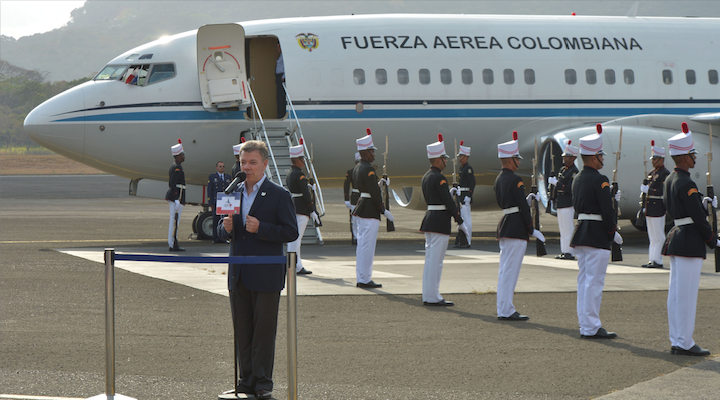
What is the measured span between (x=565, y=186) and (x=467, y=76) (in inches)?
150

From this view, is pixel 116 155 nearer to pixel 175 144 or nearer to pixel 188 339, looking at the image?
pixel 175 144

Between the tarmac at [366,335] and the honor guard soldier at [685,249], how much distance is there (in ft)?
0.69

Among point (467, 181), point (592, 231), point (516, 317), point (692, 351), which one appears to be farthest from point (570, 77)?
point (692, 351)

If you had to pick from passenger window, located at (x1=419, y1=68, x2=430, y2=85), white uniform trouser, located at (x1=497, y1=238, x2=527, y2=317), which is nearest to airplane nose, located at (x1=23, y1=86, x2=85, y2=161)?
passenger window, located at (x1=419, y1=68, x2=430, y2=85)

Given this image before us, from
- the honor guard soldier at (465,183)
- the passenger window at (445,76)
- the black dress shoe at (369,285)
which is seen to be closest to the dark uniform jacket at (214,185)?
the honor guard soldier at (465,183)

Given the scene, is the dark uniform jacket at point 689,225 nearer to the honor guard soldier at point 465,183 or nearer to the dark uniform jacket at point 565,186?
the dark uniform jacket at point 565,186

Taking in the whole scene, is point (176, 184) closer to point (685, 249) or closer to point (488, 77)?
point (488, 77)

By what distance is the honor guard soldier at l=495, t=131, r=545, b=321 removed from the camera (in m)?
8.17

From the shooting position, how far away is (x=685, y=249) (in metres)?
6.80

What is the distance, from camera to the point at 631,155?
1547 centimetres

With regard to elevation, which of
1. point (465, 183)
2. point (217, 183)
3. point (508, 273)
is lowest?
point (508, 273)

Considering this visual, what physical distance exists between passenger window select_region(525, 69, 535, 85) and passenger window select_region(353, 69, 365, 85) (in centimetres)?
349

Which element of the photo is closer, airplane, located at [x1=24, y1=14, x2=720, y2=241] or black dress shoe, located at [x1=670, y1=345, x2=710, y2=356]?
black dress shoe, located at [x1=670, y1=345, x2=710, y2=356]

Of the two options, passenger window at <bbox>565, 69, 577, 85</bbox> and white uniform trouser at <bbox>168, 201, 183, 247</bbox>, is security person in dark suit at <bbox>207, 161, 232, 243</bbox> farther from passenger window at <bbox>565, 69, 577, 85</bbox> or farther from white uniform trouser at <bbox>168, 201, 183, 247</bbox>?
passenger window at <bbox>565, 69, 577, 85</bbox>
